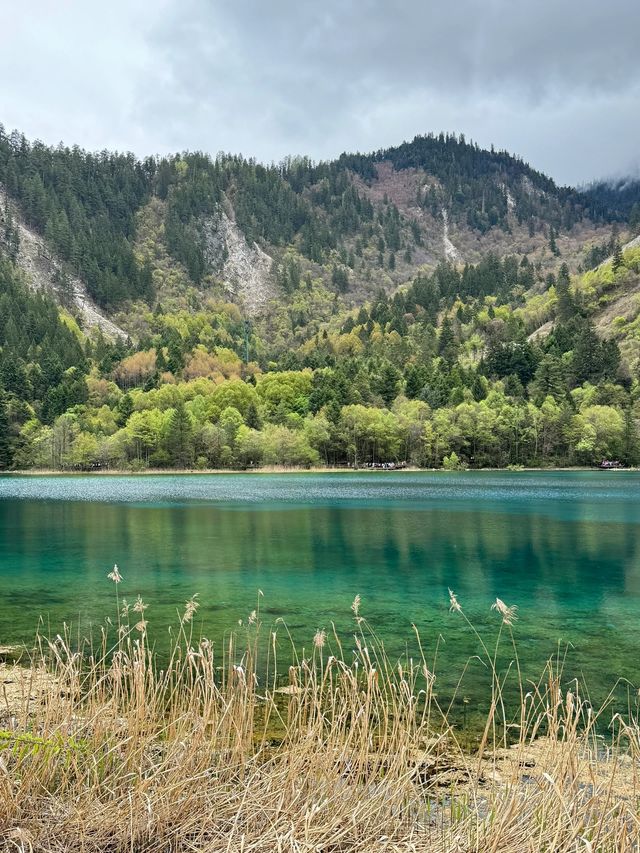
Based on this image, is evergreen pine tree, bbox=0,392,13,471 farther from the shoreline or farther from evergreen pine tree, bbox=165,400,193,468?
evergreen pine tree, bbox=165,400,193,468

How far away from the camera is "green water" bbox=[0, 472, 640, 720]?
1620 cm

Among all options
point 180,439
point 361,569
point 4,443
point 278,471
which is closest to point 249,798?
point 361,569

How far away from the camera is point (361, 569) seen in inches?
1036

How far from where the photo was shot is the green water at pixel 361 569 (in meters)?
16.2

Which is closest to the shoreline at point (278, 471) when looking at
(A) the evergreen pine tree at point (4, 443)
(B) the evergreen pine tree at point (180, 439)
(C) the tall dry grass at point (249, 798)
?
(B) the evergreen pine tree at point (180, 439)

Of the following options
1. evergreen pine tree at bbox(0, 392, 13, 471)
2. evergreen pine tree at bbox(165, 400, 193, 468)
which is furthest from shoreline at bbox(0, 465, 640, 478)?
evergreen pine tree at bbox(0, 392, 13, 471)

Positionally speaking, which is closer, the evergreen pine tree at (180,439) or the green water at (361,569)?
the green water at (361,569)

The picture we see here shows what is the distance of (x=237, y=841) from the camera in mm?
5023

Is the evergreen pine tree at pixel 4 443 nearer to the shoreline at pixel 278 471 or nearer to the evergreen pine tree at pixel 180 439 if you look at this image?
the shoreline at pixel 278 471

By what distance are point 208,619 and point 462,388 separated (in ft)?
389

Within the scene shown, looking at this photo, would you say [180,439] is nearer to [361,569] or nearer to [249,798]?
[361,569]

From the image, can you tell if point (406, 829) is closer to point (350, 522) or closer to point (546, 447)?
point (350, 522)

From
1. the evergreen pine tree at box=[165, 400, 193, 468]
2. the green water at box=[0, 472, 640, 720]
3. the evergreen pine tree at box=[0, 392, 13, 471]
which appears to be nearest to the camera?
the green water at box=[0, 472, 640, 720]

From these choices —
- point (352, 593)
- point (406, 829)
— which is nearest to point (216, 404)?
point (352, 593)
